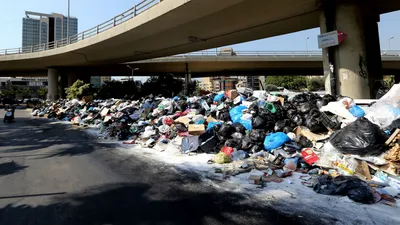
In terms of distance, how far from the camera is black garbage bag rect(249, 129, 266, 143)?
546cm

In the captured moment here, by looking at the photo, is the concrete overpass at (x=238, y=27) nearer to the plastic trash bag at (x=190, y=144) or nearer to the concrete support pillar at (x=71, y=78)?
the plastic trash bag at (x=190, y=144)

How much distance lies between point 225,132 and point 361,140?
2845mm

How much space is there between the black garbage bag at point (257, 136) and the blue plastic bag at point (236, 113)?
1074 mm

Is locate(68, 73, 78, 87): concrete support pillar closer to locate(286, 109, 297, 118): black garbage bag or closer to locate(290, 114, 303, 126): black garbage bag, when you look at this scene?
locate(286, 109, 297, 118): black garbage bag

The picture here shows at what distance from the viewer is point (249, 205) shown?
3.05m

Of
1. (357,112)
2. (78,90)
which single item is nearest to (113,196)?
(357,112)

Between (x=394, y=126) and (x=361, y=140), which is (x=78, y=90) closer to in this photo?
(x=361, y=140)

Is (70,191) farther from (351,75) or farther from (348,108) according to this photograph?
(351,75)

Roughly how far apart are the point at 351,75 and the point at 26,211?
404 inches

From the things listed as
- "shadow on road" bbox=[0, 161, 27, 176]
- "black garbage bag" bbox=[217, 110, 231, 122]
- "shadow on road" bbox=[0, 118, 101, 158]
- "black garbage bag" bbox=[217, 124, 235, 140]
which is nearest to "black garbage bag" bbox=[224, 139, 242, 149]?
"black garbage bag" bbox=[217, 124, 235, 140]

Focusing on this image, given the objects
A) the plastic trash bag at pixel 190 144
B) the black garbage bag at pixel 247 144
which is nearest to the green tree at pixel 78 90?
the plastic trash bag at pixel 190 144

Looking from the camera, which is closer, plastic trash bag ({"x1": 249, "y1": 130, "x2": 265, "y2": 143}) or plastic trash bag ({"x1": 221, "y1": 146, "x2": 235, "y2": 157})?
plastic trash bag ({"x1": 221, "y1": 146, "x2": 235, "y2": 157})

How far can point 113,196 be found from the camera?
11.1 feet

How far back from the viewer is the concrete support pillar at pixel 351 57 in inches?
343
